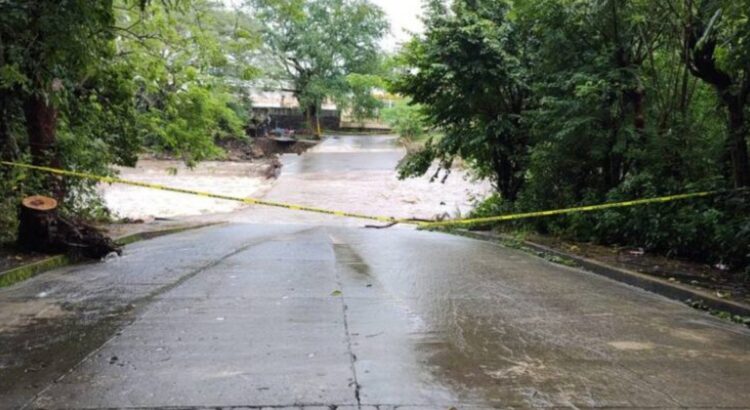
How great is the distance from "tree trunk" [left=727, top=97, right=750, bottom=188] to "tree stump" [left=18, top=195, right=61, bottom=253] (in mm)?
9912

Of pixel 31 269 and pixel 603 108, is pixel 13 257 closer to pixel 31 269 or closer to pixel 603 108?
pixel 31 269

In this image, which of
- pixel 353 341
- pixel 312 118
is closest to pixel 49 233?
pixel 353 341

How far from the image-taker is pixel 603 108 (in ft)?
37.4

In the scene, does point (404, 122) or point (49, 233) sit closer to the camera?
point (49, 233)

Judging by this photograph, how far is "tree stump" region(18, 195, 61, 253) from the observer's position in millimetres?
9094

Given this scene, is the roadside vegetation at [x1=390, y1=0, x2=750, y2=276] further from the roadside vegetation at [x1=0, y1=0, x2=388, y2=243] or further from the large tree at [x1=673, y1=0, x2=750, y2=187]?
the roadside vegetation at [x1=0, y1=0, x2=388, y2=243]

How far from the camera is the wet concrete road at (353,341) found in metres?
3.98

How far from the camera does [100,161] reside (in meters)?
14.8

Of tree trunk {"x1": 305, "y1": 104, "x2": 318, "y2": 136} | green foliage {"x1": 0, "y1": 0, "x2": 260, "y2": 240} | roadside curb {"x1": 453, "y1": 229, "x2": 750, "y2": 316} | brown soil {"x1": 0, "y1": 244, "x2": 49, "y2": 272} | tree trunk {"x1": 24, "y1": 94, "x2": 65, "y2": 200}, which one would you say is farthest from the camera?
tree trunk {"x1": 305, "y1": 104, "x2": 318, "y2": 136}

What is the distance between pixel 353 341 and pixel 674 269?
571 cm

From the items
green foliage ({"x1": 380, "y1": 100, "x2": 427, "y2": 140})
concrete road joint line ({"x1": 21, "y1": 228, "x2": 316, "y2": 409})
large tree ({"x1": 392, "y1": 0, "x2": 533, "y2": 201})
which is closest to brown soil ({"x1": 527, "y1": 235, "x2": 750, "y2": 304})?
large tree ({"x1": 392, "y1": 0, "x2": 533, "y2": 201})

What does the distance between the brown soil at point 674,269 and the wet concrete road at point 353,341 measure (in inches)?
24.2

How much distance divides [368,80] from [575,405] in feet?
59.6

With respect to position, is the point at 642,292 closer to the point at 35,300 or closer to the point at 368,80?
the point at 35,300
